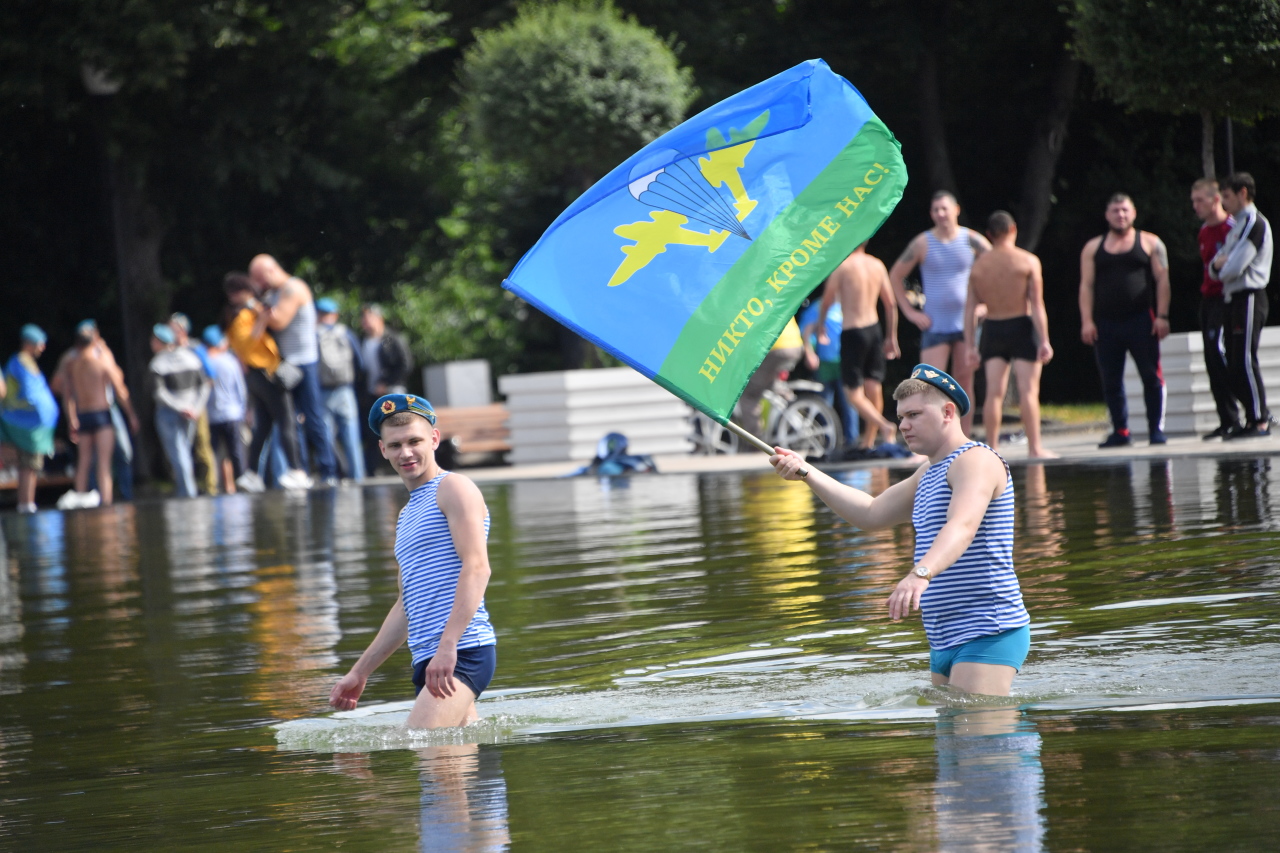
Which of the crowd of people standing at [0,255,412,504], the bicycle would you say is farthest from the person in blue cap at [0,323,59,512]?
A: the bicycle

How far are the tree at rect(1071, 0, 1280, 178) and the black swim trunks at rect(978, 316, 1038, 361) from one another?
10.0ft

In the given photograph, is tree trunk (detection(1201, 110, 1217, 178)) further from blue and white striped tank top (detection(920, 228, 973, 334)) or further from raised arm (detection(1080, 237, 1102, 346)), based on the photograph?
blue and white striped tank top (detection(920, 228, 973, 334))

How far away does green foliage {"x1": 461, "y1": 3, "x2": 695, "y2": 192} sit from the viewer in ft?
70.9

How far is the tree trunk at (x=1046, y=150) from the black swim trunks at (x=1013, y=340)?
470 inches

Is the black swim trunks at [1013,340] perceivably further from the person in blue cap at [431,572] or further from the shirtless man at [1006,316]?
the person in blue cap at [431,572]

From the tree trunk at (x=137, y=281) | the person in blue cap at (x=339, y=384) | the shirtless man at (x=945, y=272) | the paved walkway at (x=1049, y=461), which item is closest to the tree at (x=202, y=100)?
the tree trunk at (x=137, y=281)

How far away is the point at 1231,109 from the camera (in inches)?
623

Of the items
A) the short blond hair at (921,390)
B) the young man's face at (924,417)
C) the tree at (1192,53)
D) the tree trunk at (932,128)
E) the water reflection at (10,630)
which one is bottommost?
the water reflection at (10,630)

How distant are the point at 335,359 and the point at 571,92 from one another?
4.61m

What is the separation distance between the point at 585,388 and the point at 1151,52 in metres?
7.86

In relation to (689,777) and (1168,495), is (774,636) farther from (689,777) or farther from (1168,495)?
(1168,495)

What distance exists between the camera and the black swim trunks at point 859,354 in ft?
51.8

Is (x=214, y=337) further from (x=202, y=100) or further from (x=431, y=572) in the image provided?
(x=431, y=572)

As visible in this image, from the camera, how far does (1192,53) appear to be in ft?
50.2
